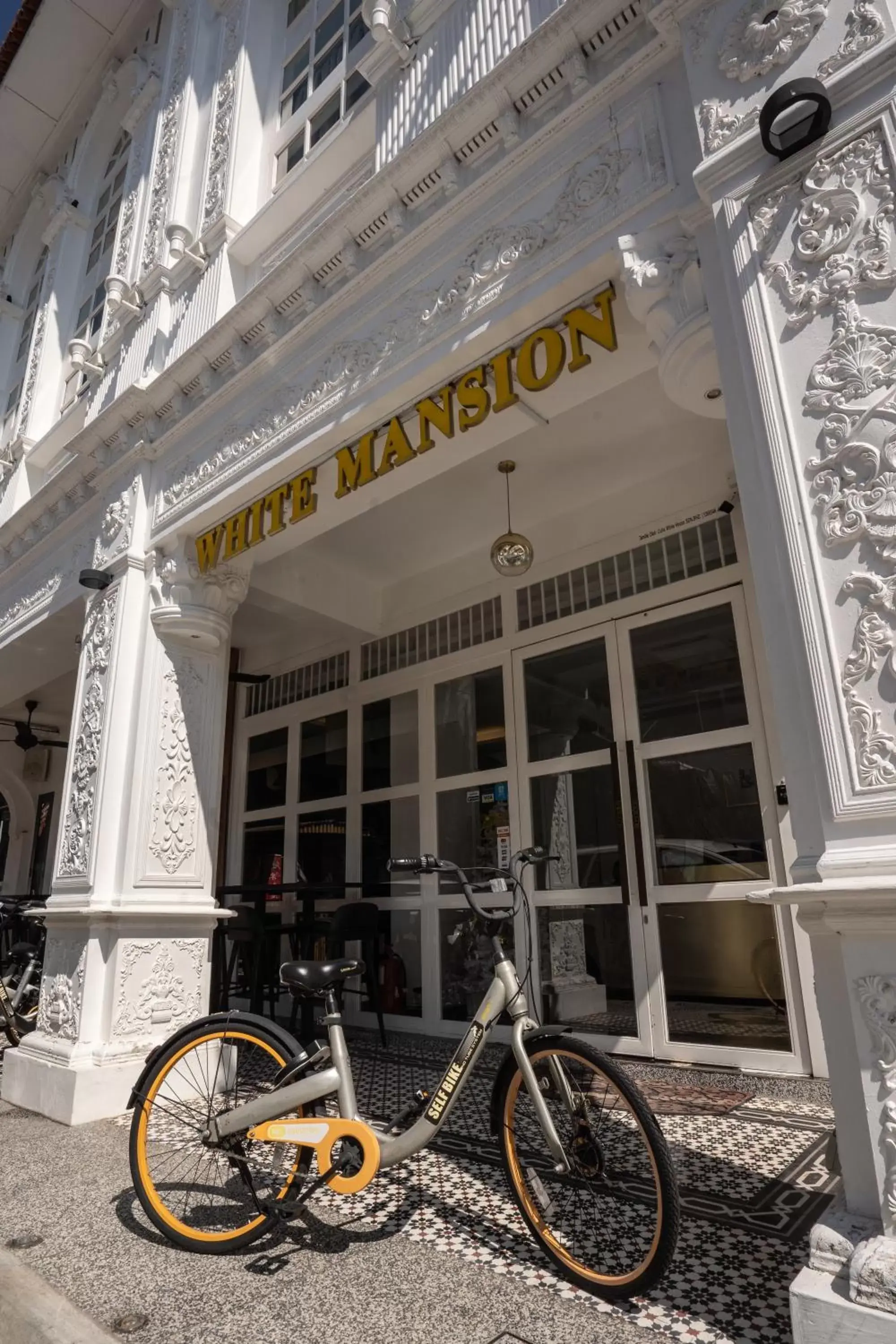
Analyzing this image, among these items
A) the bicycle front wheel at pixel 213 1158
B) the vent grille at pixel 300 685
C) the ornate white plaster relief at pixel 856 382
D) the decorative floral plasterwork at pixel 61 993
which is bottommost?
the bicycle front wheel at pixel 213 1158

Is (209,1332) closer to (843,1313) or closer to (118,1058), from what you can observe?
(843,1313)

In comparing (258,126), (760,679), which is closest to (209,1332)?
(760,679)

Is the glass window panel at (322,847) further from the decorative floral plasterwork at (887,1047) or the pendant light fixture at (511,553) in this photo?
the decorative floral plasterwork at (887,1047)

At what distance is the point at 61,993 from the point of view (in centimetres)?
405

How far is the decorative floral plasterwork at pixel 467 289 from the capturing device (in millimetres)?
2641

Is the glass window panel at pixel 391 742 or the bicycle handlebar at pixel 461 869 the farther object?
the glass window panel at pixel 391 742

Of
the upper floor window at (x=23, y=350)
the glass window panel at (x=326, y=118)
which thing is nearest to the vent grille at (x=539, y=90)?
the glass window panel at (x=326, y=118)

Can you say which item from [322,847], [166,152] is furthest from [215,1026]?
[166,152]

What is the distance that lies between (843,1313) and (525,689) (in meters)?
4.03

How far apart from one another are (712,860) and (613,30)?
3.81 m

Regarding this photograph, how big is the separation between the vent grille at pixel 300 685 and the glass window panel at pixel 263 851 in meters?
1.09

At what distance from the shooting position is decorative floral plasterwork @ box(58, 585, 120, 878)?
4.32 metres

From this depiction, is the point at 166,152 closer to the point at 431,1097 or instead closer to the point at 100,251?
the point at 100,251

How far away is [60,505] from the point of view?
5719 mm
